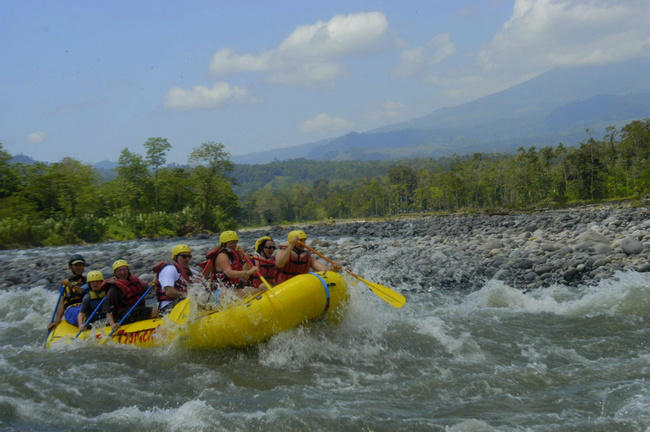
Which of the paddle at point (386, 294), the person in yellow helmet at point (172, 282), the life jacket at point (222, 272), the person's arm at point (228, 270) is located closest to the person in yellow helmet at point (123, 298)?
the person in yellow helmet at point (172, 282)

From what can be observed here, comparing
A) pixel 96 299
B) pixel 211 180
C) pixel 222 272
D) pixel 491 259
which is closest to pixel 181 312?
pixel 222 272

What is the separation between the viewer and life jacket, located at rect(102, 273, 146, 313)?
7535 millimetres

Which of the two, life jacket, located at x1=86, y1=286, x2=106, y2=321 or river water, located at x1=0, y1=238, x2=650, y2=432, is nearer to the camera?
river water, located at x1=0, y1=238, x2=650, y2=432

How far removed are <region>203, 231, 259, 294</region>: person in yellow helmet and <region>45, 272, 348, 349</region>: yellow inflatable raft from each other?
23.9 inches

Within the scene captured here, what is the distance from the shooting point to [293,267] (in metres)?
7.58

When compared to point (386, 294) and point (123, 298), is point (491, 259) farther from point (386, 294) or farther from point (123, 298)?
point (123, 298)

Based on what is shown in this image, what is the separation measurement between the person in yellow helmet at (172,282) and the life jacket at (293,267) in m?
1.31

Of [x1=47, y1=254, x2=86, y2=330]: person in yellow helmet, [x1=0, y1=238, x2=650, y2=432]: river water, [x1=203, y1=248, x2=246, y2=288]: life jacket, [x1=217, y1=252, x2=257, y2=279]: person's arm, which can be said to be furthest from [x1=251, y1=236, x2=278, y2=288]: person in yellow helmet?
[x1=47, y1=254, x2=86, y2=330]: person in yellow helmet

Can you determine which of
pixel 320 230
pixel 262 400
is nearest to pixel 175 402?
pixel 262 400

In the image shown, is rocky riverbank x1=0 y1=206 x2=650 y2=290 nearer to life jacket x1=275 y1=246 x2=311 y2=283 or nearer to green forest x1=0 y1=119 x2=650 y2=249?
life jacket x1=275 y1=246 x2=311 y2=283

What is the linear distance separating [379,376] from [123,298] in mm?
4324

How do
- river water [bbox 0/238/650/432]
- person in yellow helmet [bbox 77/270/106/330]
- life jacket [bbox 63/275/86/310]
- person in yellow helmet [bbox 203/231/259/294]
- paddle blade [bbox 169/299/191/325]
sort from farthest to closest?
life jacket [bbox 63/275/86/310], person in yellow helmet [bbox 77/270/106/330], person in yellow helmet [bbox 203/231/259/294], paddle blade [bbox 169/299/191/325], river water [bbox 0/238/650/432]

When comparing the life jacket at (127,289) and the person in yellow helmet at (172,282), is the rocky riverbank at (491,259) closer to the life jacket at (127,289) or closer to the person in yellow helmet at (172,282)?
the person in yellow helmet at (172,282)

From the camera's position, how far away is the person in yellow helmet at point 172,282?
23.9ft
